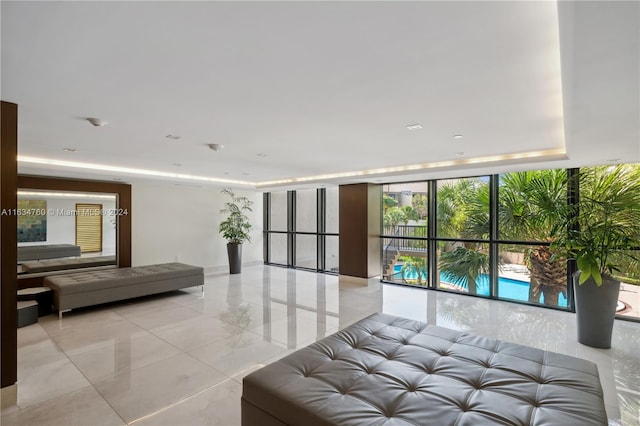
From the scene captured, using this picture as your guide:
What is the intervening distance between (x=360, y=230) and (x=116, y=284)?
4.71 m

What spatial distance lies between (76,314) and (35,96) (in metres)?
3.75

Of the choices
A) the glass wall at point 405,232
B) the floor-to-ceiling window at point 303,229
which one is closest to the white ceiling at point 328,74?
the glass wall at point 405,232

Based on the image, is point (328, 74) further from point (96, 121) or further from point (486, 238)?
point (486, 238)

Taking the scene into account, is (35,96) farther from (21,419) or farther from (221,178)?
(221,178)

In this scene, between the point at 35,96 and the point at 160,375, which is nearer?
the point at 35,96

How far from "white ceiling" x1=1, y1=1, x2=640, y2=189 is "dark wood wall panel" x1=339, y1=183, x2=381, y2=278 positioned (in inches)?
117

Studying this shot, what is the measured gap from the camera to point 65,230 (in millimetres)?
5855

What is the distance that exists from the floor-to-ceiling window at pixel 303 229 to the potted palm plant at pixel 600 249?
515cm

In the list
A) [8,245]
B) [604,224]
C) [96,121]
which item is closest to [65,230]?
[8,245]

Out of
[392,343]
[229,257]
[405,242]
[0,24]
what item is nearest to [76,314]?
[229,257]

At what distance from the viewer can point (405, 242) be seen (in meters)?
6.84

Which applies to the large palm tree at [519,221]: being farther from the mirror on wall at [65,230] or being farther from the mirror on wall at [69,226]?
the mirror on wall at [65,230]

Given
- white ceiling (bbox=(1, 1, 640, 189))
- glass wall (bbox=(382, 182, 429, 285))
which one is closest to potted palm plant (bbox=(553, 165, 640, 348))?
white ceiling (bbox=(1, 1, 640, 189))

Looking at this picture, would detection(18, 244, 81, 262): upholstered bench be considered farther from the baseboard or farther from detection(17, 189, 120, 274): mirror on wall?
the baseboard
